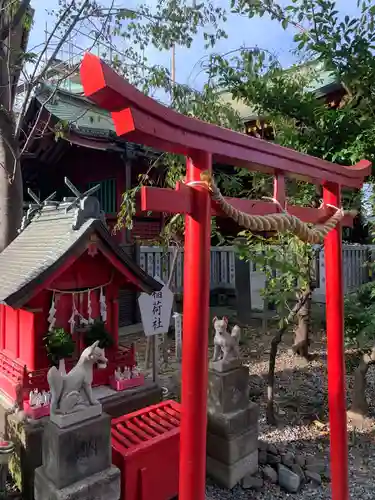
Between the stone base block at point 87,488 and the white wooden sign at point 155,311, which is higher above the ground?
the white wooden sign at point 155,311

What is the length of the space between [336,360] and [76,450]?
7.24ft

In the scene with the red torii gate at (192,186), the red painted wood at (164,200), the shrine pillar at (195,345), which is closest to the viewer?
the red torii gate at (192,186)

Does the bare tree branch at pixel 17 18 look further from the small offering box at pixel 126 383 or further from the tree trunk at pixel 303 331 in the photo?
the tree trunk at pixel 303 331

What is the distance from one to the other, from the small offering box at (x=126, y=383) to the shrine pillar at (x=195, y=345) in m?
2.34

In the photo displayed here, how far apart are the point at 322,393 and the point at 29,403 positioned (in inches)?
187

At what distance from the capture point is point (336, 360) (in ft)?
11.2

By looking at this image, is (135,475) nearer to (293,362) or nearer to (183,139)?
(183,139)

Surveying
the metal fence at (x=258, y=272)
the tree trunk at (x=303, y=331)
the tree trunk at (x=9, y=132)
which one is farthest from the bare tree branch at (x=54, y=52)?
Result: the metal fence at (x=258, y=272)

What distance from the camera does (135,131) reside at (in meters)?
1.65

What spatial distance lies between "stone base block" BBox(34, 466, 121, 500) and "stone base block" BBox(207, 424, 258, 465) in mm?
1294

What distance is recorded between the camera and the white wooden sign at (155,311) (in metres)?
4.93

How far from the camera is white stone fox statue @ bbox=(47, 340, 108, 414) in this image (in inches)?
113

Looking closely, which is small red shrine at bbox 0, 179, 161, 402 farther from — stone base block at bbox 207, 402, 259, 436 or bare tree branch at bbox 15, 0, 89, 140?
bare tree branch at bbox 15, 0, 89, 140

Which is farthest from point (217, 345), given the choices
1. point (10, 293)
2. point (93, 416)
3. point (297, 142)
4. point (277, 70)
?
point (277, 70)
